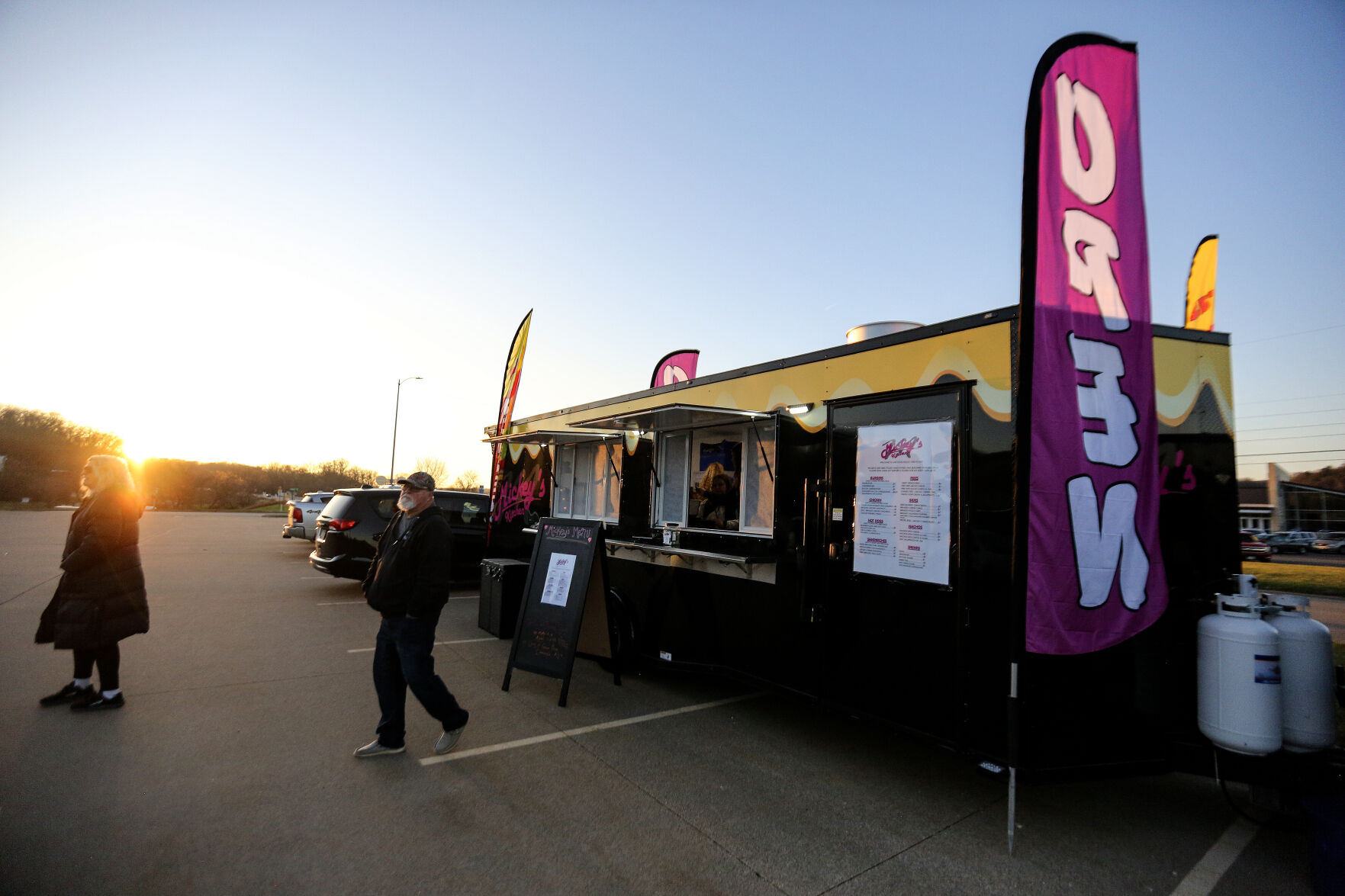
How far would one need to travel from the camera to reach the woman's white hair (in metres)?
4.28

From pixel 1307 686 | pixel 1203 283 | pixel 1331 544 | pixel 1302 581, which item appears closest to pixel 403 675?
pixel 1307 686

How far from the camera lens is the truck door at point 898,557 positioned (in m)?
3.38

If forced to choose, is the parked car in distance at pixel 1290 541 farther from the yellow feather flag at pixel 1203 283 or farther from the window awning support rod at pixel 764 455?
the window awning support rod at pixel 764 455

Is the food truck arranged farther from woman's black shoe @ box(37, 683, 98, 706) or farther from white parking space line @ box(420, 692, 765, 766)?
woman's black shoe @ box(37, 683, 98, 706)

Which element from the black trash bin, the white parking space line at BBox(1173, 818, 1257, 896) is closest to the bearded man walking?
the black trash bin

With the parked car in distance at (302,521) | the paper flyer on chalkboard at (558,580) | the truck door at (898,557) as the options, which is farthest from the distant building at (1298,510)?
the parked car in distance at (302,521)

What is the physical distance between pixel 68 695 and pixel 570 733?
360cm

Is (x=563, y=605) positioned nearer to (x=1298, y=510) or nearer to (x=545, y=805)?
(x=545, y=805)

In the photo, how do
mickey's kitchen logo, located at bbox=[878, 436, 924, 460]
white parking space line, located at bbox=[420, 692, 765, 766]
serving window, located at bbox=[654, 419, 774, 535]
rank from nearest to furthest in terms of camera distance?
mickey's kitchen logo, located at bbox=[878, 436, 924, 460]
white parking space line, located at bbox=[420, 692, 765, 766]
serving window, located at bbox=[654, 419, 774, 535]

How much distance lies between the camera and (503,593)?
6848 millimetres

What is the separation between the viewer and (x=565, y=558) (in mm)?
5406

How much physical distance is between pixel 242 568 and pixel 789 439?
12032mm

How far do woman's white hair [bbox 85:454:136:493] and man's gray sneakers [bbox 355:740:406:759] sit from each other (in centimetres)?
258

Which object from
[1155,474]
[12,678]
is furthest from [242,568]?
[1155,474]
